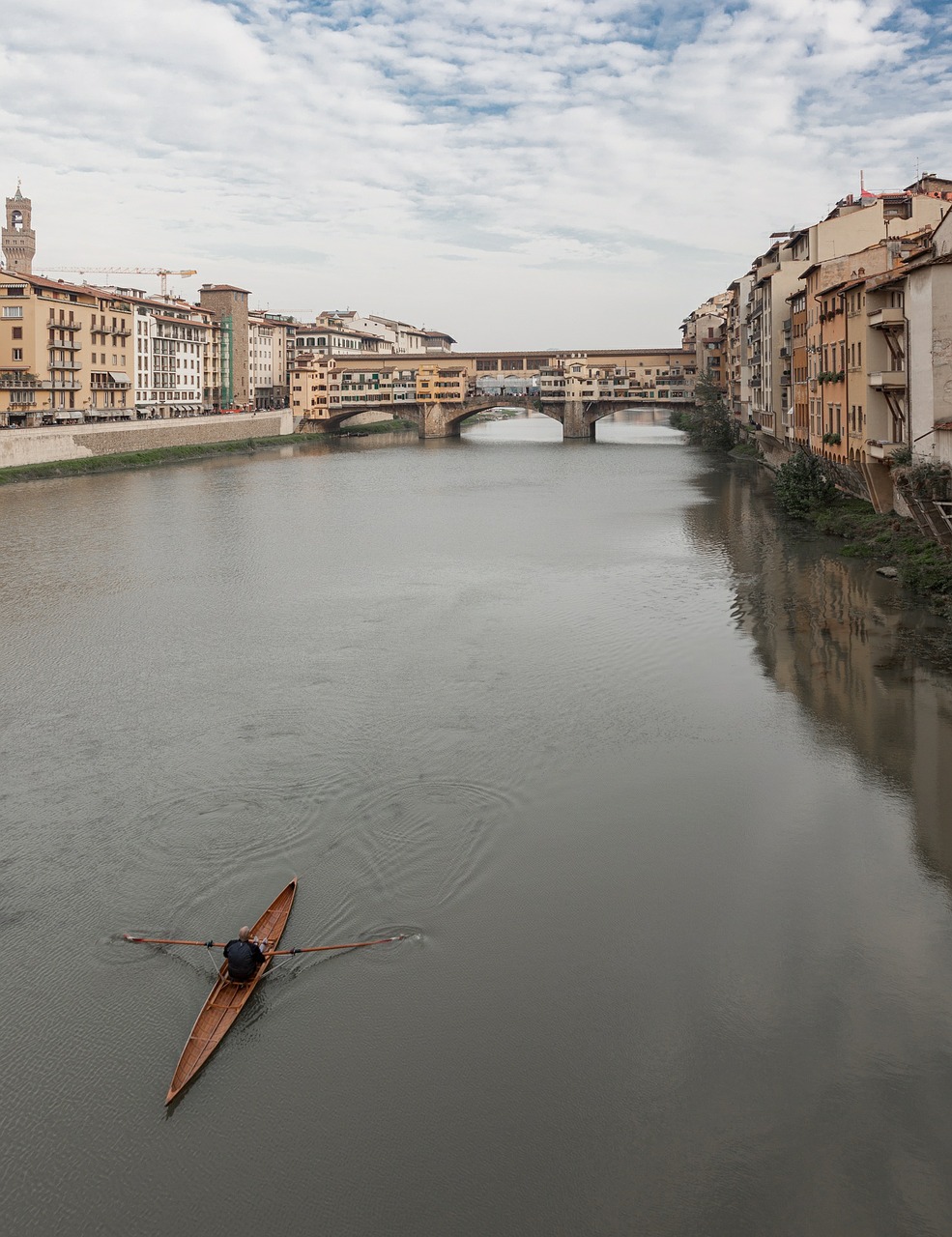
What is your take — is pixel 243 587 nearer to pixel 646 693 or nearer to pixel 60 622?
pixel 60 622

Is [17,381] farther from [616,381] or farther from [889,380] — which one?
[889,380]

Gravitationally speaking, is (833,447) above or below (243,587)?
above

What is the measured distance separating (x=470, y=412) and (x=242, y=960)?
6659cm

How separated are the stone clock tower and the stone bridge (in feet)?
85.5

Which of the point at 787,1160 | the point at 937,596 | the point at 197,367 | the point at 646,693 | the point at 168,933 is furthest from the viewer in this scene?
the point at 197,367

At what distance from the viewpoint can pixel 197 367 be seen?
220 ft

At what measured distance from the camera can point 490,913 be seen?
329 inches

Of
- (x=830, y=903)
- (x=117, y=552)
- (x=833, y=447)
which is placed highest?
(x=833, y=447)

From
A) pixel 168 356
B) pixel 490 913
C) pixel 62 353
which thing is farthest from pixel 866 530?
pixel 168 356

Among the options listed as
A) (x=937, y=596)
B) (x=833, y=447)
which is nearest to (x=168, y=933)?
(x=937, y=596)

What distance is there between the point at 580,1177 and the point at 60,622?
45.4ft

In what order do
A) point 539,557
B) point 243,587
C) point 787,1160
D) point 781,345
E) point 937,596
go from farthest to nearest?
point 781,345
point 539,557
point 243,587
point 937,596
point 787,1160

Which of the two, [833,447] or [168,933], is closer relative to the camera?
[168,933]

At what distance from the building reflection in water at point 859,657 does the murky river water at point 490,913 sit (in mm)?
68
